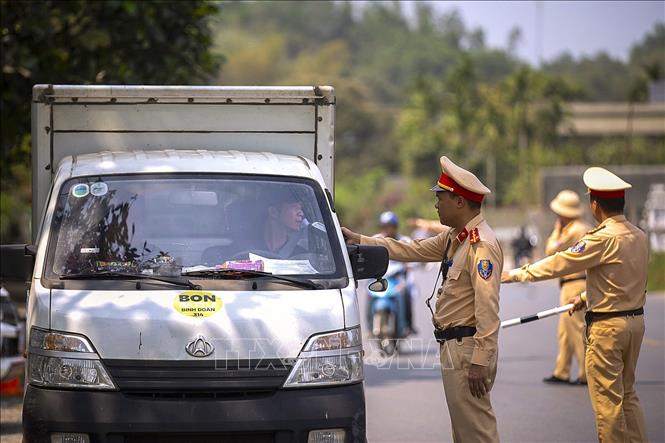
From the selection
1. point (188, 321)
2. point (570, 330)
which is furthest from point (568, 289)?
point (188, 321)

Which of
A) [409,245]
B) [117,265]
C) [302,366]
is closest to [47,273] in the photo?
[117,265]

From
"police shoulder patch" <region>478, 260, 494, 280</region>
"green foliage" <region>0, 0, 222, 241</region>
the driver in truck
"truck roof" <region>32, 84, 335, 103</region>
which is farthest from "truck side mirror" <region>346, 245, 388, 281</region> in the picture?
"green foliage" <region>0, 0, 222, 241</region>

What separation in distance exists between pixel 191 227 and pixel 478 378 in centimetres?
184

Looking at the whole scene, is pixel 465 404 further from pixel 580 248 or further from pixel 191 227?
pixel 191 227

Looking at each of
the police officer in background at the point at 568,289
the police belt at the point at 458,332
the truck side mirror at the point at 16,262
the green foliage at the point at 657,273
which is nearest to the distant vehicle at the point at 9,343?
the truck side mirror at the point at 16,262

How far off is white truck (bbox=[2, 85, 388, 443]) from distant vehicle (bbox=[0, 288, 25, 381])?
6.51 ft

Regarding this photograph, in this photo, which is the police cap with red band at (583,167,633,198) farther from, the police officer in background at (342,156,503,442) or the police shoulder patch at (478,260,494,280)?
the police shoulder patch at (478,260,494,280)

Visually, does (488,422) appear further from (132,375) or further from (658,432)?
(658,432)

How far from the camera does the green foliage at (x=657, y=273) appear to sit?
2880cm

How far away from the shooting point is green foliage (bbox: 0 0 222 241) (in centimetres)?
1300

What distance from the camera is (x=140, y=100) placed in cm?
802

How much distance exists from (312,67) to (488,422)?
136 m

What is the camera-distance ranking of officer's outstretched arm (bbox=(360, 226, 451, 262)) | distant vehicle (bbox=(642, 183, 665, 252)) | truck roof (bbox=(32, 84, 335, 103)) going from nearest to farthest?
officer's outstretched arm (bbox=(360, 226, 451, 262)) < truck roof (bbox=(32, 84, 335, 103)) < distant vehicle (bbox=(642, 183, 665, 252))

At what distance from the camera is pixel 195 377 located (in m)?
6.05
